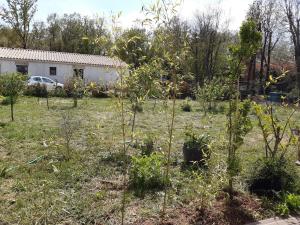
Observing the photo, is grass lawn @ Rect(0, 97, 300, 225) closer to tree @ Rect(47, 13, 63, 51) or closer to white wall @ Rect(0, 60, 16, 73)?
white wall @ Rect(0, 60, 16, 73)

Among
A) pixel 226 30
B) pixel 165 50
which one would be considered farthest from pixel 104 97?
pixel 165 50

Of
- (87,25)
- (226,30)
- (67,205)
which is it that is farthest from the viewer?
(87,25)

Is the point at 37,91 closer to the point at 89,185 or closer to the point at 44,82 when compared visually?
the point at 44,82

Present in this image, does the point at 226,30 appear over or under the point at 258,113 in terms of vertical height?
over

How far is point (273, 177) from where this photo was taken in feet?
15.9

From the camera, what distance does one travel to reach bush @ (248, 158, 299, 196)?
4.85 m

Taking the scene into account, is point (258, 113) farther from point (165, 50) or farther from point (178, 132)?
point (178, 132)

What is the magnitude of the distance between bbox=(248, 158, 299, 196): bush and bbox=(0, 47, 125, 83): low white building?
24120 millimetres

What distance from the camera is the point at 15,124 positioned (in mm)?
10570

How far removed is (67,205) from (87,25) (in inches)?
1579

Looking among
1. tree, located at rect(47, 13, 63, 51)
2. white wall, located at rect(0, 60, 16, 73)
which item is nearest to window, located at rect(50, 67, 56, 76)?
white wall, located at rect(0, 60, 16, 73)

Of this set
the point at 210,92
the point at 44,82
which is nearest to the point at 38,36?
the point at 44,82

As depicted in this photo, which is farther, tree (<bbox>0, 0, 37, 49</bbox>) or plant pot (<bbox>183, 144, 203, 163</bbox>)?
tree (<bbox>0, 0, 37, 49</bbox>)

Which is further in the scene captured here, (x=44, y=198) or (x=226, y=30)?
(x=226, y=30)
